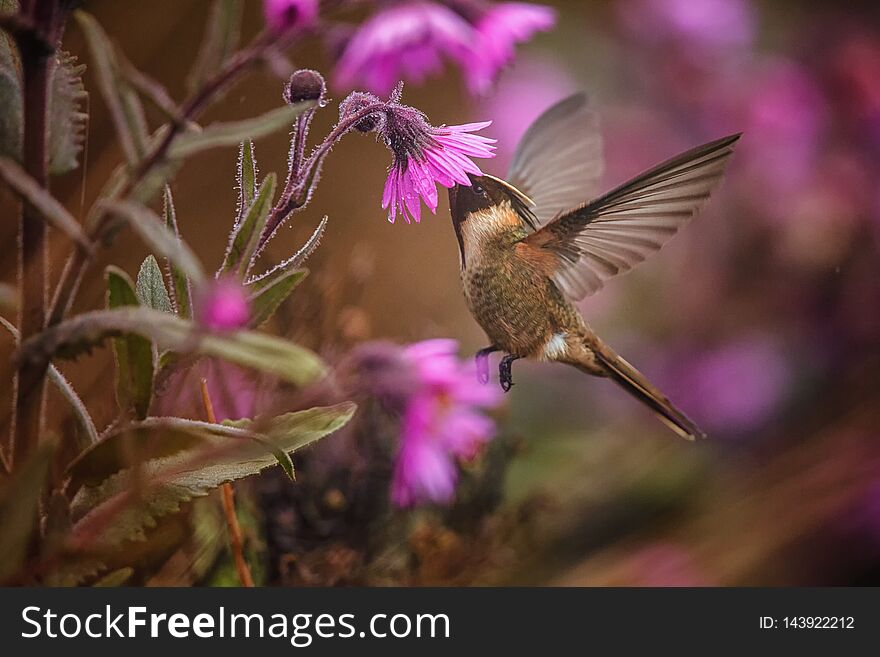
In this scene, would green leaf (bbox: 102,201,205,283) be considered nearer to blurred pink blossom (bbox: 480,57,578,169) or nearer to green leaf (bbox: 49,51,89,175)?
green leaf (bbox: 49,51,89,175)

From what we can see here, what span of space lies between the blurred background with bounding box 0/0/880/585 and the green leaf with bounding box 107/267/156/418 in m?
0.37

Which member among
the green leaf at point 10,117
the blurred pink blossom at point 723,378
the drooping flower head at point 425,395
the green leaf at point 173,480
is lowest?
the green leaf at point 173,480

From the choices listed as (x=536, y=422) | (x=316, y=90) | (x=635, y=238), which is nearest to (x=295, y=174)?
(x=316, y=90)

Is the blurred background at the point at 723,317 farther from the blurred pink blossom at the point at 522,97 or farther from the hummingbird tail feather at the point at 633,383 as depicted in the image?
the hummingbird tail feather at the point at 633,383

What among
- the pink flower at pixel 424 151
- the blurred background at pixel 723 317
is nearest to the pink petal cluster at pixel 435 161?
the pink flower at pixel 424 151

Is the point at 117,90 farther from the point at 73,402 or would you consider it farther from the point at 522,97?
the point at 522,97

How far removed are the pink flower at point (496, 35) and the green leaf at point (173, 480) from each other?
0.12 meters

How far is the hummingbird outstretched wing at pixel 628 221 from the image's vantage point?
0.34 metres

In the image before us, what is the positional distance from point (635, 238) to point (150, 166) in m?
0.24

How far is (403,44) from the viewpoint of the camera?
23cm

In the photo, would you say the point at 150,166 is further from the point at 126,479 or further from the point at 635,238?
the point at 635,238

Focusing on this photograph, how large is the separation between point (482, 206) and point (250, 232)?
137 mm

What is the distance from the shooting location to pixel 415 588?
43cm

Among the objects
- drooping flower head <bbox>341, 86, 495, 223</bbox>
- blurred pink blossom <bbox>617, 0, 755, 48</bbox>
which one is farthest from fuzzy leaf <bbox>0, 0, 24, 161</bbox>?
blurred pink blossom <bbox>617, 0, 755, 48</bbox>
